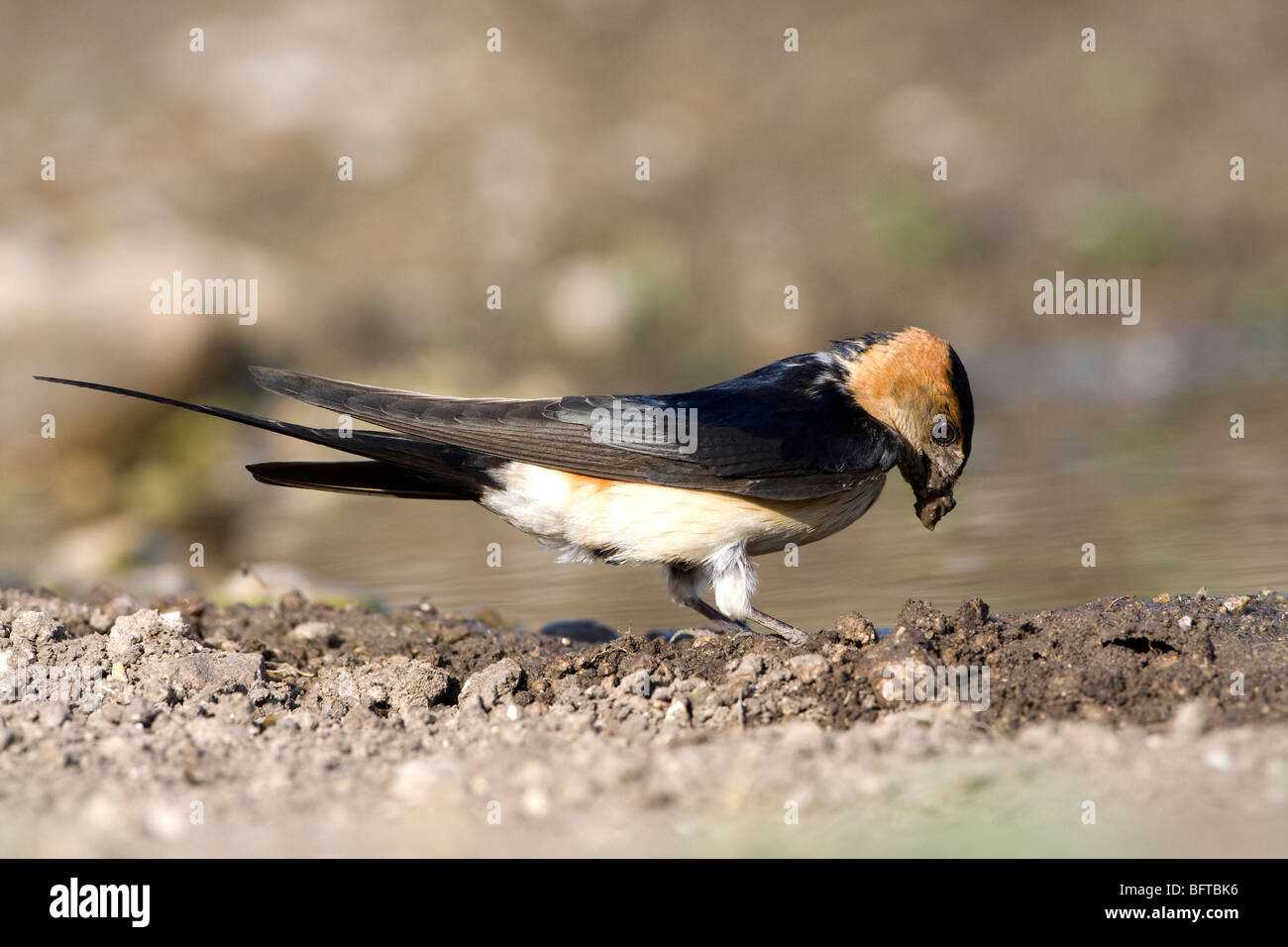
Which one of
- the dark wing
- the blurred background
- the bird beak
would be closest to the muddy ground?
the dark wing

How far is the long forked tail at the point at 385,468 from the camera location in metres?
5.60

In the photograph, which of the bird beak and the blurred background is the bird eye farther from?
the blurred background

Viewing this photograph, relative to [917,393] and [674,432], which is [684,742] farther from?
[917,393]

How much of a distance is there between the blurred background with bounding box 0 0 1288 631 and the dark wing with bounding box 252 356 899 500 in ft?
6.06

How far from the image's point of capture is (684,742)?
14.6ft

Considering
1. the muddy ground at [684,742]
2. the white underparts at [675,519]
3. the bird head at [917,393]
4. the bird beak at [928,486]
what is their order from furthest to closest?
the bird beak at [928,486] < the bird head at [917,393] < the white underparts at [675,519] < the muddy ground at [684,742]


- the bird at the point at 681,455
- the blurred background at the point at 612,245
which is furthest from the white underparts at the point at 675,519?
the blurred background at the point at 612,245

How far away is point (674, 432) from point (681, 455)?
0.41 ft

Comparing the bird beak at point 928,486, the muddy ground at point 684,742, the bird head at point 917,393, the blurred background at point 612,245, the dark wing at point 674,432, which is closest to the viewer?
the muddy ground at point 684,742

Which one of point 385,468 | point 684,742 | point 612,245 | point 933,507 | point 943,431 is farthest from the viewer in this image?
point 612,245

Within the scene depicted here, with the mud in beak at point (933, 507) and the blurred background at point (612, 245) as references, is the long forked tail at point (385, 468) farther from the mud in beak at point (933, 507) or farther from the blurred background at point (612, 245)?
A: the mud in beak at point (933, 507)

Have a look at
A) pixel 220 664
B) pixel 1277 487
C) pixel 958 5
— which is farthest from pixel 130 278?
pixel 958 5

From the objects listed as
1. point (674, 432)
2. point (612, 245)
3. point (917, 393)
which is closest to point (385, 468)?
point (674, 432)

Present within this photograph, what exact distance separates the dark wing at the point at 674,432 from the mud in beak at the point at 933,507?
640mm
